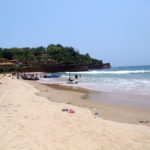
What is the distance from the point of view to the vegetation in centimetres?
11525

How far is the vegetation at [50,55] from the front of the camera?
115 meters

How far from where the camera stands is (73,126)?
10.3 metres

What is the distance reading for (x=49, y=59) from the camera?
11325 centimetres

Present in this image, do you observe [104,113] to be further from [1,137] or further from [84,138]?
[1,137]

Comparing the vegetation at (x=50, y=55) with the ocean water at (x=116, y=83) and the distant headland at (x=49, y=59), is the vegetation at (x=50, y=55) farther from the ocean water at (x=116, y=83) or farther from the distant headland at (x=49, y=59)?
the ocean water at (x=116, y=83)

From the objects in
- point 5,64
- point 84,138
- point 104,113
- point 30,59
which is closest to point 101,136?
point 84,138

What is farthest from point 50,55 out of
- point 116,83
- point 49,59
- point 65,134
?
point 65,134

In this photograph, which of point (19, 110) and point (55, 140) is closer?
point (55, 140)

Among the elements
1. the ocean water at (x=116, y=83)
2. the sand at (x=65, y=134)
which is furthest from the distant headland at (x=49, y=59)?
the sand at (x=65, y=134)

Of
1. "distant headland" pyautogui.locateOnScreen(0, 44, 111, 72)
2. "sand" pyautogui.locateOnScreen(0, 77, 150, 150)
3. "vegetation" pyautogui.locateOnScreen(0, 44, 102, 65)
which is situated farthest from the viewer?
"vegetation" pyautogui.locateOnScreen(0, 44, 102, 65)

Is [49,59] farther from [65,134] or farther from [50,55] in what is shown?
[65,134]

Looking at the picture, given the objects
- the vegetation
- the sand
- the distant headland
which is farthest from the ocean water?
the vegetation

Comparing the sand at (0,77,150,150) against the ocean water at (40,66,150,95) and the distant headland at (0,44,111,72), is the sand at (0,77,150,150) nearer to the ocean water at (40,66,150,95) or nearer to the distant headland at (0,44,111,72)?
the ocean water at (40,66,150,95)

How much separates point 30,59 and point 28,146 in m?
104
